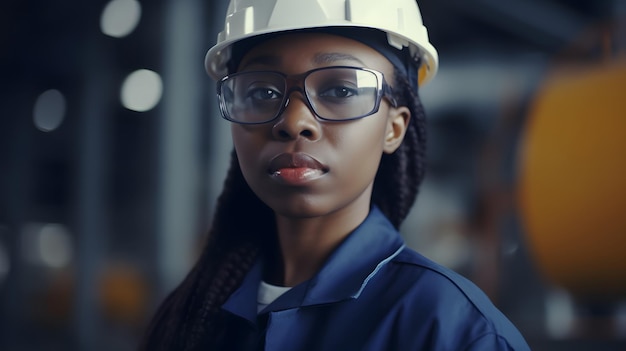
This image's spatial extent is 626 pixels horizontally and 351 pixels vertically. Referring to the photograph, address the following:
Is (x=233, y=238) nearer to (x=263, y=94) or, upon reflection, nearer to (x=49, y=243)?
(x=263, y=94)

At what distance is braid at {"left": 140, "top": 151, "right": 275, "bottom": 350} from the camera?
1.06 m

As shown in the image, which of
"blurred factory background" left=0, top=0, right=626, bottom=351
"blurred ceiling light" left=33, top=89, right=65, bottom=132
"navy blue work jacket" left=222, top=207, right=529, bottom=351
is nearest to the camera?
"navy blue work jacket" left=222, top=207, right=529, bottom=351

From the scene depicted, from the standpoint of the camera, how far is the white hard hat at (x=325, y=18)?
934 millimetres

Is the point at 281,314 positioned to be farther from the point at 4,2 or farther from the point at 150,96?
the point at 150,96

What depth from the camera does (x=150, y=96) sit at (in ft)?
23.4

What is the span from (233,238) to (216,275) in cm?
8

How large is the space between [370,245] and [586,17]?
13.7 feet

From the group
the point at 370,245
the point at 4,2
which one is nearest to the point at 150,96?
the point at 4,2

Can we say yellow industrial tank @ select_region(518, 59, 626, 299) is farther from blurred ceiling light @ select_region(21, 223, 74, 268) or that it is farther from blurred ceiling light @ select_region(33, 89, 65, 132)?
blurred ceiling light @ select_region(21, 223, 74, 268)

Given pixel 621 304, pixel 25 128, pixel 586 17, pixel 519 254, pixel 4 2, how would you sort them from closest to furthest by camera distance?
pixel 621 304
pixel 519 254
pixel 586 17
pixel 4 2
pixel 25 128

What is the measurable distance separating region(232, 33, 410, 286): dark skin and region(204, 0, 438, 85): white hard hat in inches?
1.1

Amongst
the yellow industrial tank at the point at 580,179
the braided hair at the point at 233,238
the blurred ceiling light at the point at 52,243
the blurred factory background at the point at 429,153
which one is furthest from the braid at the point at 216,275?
the blurred ceiling light at the point at 52,243

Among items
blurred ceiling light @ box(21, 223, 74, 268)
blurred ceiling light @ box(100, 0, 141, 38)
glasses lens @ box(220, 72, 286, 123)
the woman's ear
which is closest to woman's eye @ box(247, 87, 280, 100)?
glasses lens @ box(220, 72, 286, 123)

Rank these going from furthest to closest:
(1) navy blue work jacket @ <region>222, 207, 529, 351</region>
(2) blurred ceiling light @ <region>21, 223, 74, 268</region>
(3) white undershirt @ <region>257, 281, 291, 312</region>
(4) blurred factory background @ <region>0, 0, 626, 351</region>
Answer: (2) blurred ceiling light @ <region>21, 223, 74, 268</region> < (4) blurred factory background @ <region>0, 0, 626, 351</region> < (3) white undershirt @ <region>257, 281, 291, 312</region> < (1) navy blue work jacket @ <region>222, 207, 529, 351</region>
